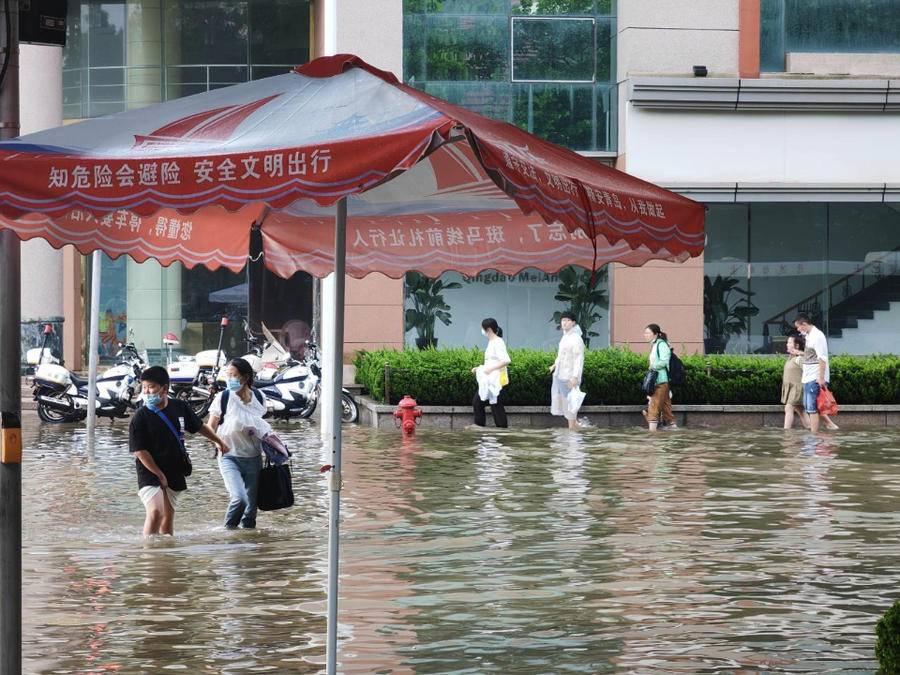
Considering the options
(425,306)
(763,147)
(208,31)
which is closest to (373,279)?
(425,306)

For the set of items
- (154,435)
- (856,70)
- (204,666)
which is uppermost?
(856,70)

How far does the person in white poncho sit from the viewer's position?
24297mm

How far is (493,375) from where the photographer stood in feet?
79.8

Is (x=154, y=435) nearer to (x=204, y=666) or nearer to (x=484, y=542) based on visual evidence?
(x=484, y=542)

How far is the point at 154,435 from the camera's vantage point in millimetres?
12500

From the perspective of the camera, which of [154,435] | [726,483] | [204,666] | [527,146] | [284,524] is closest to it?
[527,146]

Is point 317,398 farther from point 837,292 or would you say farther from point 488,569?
point 488,569

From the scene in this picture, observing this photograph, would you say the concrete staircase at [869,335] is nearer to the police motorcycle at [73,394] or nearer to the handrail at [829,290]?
the handrail at [829,290]

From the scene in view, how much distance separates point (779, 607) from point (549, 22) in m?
21.5

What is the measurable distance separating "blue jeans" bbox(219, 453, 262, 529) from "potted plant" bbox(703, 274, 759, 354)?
59.5 ft

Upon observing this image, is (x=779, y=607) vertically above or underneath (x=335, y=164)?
underneath

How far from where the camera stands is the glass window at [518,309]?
30656 millimetres


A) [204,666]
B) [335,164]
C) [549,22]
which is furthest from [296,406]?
[335,164]

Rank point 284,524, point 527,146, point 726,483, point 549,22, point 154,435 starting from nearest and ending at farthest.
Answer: point 527,146 → point 154,435 → point 284,524 → point 726,483 → point 549,22
